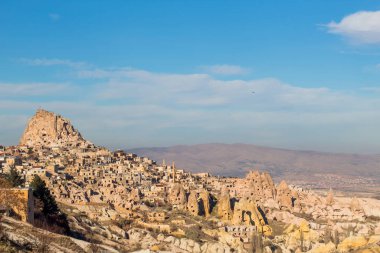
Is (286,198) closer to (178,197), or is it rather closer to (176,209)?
(178,197)

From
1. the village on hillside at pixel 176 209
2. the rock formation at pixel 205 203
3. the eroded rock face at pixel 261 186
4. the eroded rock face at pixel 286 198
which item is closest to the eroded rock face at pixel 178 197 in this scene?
the village on hillside at pixel 176 209

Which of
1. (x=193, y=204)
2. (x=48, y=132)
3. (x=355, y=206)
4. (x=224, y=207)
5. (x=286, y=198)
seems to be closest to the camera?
(x=224, y=207)

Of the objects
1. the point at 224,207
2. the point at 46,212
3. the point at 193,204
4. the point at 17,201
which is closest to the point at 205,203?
the point at 193,204

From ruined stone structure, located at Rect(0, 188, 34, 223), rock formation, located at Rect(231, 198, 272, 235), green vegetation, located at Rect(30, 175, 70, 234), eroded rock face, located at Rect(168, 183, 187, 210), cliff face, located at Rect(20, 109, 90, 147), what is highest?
cliff face, located at Rect(20, 109, 90, 147)

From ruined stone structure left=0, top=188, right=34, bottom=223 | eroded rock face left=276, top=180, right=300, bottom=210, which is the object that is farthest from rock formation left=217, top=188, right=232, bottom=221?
ruined stone structure left=0, top=188, right=34, bottom=223

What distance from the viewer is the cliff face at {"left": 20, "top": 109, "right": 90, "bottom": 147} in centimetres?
17475

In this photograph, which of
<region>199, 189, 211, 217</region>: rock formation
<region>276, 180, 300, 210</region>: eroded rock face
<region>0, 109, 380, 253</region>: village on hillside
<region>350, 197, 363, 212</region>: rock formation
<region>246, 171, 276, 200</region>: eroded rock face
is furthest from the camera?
<region>246, 171, 276, 200</region>: eroded rock face

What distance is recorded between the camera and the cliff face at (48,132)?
17475 cm

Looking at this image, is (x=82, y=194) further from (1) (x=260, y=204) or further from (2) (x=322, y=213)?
(2) (x=322, y=213)

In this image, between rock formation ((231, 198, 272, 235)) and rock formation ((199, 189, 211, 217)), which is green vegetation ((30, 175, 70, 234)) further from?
rock formation ((199, 189, 211, 217))

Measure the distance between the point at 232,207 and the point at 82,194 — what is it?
28.7m

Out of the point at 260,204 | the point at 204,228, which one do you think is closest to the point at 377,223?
the point at 260,204

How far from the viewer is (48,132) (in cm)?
17800

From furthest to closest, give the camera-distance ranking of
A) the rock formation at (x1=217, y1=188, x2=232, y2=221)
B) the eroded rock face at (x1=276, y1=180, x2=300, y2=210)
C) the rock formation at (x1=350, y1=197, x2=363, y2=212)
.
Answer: the eroded rock face at (x1=276, y1=180, x2=300, y2=210), the rock formation at (x1=350, y1=197, x2=363, y2=212), the rock formation at (x1=217, y1=188, x2=232, y2=221)
